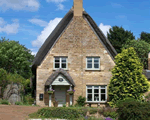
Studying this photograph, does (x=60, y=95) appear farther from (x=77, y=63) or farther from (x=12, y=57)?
(x=12, y=57)

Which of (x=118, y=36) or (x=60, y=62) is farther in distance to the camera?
(x=118, y=36)

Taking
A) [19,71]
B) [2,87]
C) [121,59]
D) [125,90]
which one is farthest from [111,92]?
[19,71]

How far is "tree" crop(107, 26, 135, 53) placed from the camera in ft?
158

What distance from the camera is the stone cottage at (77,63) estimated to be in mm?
25458

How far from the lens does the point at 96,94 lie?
25625 mm

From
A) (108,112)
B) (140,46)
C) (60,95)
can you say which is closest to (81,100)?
(60,95)

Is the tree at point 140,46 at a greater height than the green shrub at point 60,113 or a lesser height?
greater

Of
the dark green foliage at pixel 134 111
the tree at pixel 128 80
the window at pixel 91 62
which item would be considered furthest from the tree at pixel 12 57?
the dark green foliage at pixel 134 111

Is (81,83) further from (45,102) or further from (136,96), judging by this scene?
(136,96)

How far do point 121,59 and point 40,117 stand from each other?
10682mm

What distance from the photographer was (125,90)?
74.6 ft

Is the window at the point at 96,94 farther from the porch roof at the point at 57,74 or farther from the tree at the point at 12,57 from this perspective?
the tree at the point at 12,57

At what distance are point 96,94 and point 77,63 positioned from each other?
3.64 metres

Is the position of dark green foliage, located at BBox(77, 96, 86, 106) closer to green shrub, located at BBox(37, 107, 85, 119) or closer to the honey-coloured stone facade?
the honey-coloured stone facade
